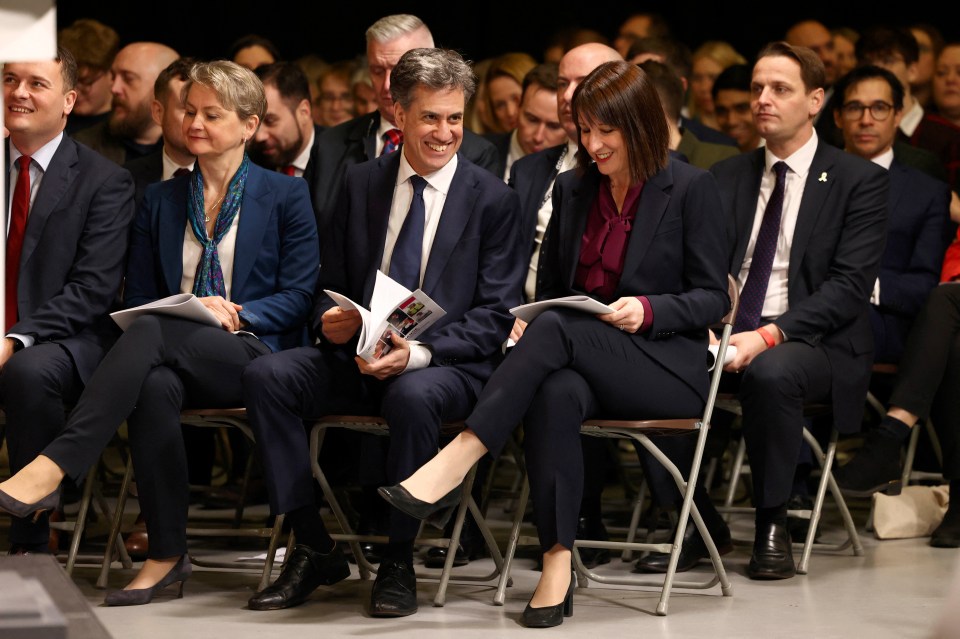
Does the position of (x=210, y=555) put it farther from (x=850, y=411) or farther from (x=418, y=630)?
(x=850, y=411)

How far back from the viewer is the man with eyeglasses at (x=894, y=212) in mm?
5227

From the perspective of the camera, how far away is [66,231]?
4535 millimetres

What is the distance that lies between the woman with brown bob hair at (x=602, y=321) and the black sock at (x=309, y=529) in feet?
1.03

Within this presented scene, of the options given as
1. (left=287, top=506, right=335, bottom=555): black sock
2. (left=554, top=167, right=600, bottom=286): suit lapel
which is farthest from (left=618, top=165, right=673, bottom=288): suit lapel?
(left=287, top=506, right=335, bottom=555): black sock

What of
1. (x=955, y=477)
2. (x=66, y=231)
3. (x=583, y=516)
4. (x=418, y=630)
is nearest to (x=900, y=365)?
(x=955, y=477)

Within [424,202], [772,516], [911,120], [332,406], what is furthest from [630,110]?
[911,120]

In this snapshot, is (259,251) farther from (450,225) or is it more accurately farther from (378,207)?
(450,225)

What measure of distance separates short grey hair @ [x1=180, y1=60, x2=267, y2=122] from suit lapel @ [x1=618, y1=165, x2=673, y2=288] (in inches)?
50.0

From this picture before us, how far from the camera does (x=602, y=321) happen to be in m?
4.05

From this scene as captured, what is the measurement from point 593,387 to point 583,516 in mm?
752

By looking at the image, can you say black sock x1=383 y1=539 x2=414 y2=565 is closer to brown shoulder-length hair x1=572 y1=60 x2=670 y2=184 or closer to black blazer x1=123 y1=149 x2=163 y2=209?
brown shoulder-length hair x1=572 y1=60 x2=670 y2=184

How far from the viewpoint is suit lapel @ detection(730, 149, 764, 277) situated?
487 cm

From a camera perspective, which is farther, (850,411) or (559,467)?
(850,411)

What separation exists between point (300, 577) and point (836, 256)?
2.02 metres
